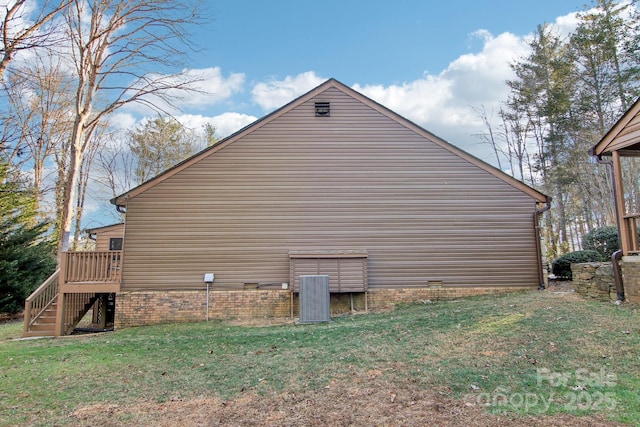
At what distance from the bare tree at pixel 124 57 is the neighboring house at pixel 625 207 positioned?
11.5m

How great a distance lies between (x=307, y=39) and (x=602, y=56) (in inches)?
564

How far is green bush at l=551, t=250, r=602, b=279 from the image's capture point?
10.5 meters

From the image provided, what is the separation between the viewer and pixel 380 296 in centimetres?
1075

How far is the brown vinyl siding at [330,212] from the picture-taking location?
1074 cm

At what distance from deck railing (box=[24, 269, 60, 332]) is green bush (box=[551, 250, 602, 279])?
14742 mm

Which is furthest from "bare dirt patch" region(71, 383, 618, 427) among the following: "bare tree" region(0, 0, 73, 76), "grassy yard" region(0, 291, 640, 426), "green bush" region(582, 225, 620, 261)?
"green bush" region(582, 225, 620, 261)

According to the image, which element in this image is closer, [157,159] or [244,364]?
[244,364]

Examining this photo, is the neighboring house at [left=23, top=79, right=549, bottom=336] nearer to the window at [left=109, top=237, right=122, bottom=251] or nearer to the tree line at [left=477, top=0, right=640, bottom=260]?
the window at [left=109, top=237, right=122, bottom=251]

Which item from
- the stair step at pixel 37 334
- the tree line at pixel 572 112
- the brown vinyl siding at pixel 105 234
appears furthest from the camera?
the tree line at pixel 572 112

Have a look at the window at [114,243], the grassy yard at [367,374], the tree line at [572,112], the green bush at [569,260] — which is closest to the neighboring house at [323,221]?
the green bush at [569,260]

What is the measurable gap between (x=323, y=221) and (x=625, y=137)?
716 centimetres

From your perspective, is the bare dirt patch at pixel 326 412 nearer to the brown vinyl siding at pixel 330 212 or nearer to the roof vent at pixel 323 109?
the brown vinyl siding at pixel 330 212

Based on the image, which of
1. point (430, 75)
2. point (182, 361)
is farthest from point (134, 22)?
point (430, 75)

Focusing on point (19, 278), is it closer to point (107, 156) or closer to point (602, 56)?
point (107, 156)
